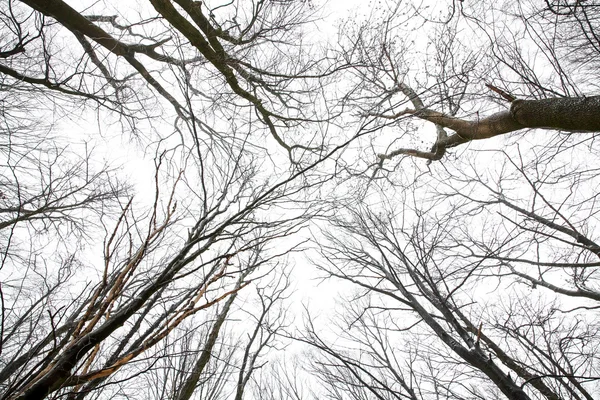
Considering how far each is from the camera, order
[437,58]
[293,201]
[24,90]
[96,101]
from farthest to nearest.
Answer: [437,58] → [96,101] → [24,90] → [293,201]

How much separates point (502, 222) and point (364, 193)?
2.52 metres

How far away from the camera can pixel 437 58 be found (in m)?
4.07

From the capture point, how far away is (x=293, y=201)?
6.12ft

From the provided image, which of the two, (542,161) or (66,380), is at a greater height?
(542,161)

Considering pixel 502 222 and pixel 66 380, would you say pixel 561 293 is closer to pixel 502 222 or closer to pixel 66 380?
pixel 502 222

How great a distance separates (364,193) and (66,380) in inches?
117

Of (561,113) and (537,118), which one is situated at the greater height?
(537,118)

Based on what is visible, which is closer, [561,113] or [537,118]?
[561,113]

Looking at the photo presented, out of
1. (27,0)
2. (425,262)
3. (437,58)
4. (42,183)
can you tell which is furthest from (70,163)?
(437,58)

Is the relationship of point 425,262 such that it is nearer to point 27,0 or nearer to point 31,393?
point 31,393

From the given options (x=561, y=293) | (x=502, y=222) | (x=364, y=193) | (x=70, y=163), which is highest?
(x=70, y=163)

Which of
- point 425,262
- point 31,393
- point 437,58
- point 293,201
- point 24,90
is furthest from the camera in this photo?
point 437,58

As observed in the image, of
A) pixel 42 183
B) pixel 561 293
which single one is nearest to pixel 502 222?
pixel 561 293

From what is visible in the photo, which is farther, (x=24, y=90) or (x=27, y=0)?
(x=24, y=90)
